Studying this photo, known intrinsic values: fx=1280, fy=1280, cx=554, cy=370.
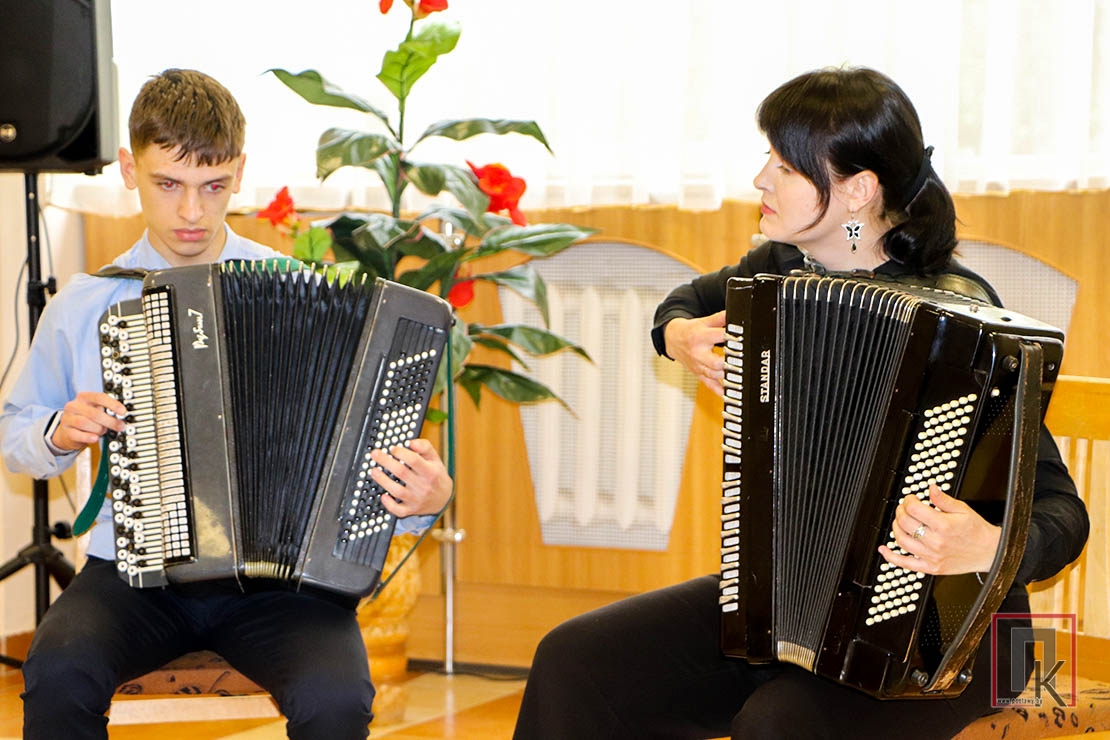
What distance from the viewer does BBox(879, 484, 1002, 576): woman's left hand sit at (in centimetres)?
147

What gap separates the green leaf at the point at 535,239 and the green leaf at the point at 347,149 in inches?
11.8

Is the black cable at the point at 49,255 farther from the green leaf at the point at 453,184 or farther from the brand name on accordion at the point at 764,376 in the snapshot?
the brand name on accordion at the point at 764,376

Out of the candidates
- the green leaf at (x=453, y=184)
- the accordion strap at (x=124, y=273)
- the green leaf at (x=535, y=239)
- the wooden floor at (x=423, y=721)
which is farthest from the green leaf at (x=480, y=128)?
the wooden floor at (x=423, y=721)

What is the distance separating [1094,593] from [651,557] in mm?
1273

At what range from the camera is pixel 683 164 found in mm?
2945

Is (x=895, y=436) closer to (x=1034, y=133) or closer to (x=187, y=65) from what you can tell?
(x=1034, y=133)

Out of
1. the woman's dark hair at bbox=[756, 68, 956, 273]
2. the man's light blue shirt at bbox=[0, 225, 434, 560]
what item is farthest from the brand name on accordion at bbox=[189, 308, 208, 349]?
the woman's dark hair at bbox=[756, 68, 956, 273]

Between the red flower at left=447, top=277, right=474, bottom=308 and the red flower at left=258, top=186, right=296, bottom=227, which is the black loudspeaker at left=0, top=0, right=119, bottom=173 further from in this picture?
the red flower at left=447, top=277, right=474, bottom=308

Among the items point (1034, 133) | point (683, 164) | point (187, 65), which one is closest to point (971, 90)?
point (1034, 133)

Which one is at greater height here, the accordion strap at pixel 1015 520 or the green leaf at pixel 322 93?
the green leaf at pixel 322 93

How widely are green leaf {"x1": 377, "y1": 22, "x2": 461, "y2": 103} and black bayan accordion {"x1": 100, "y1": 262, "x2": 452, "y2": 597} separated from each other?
998 millimetres

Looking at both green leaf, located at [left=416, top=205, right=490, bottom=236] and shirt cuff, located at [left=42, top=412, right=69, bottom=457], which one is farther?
green leaf, located at [left=416, top=205, right=490, bottom=236]

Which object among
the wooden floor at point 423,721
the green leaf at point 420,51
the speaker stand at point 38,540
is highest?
the green leaf at point 420,51

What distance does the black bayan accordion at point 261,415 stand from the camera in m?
1.80
